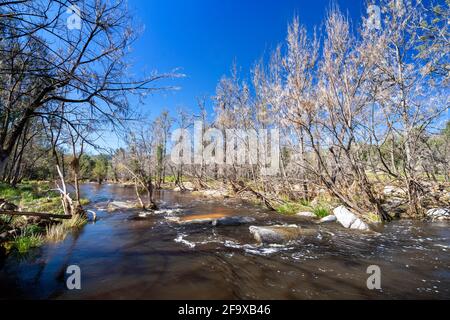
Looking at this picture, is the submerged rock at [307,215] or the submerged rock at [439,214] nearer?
the submerged rock at [439,214]

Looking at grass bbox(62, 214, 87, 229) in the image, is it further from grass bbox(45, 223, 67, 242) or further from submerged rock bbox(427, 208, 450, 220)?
submerged rock bbox(427, 208, 450, 220)

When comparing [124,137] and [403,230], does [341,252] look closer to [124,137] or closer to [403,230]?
[403,230]

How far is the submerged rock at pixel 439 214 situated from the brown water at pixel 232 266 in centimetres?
185

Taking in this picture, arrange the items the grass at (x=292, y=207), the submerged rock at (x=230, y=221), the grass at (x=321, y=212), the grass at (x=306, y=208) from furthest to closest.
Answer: the grass at (x=292, y=207), the grass at (x=306, y=208), the grass at (x=321, y=212), the submerged rock at (x=230, y=221)

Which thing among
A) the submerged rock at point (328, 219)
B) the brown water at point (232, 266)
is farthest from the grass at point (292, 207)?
the brown water at point (232, 266)

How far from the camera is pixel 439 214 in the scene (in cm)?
910

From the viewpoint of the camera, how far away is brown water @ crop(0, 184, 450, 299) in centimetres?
378

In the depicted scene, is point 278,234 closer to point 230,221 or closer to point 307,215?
point 230,221

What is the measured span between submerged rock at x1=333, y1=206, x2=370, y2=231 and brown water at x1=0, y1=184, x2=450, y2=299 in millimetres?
657

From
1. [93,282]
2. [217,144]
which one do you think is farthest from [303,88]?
[217,144]

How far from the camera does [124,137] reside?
5.50 meters

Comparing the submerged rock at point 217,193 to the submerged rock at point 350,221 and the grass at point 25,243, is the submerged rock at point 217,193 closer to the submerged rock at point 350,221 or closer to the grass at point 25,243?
the submerged rock at point 350,221

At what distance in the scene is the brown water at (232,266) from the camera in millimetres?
3783
